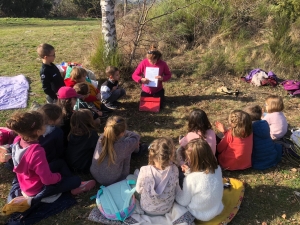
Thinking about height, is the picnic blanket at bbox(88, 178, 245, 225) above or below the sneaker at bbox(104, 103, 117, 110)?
below

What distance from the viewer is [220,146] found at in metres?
4.08

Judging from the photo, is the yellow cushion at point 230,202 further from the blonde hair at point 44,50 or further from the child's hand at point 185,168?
the blonde hair at point 44,50

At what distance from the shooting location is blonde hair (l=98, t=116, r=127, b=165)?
11.3 feet

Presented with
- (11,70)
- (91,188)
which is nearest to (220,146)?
(91,188)

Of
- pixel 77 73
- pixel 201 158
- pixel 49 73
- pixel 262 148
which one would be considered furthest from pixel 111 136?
pixel 49 73

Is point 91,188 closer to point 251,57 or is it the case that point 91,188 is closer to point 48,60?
point 48,60

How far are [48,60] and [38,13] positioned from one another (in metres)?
22.8

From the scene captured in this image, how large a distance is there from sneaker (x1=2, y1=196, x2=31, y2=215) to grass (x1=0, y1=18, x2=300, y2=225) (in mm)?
188

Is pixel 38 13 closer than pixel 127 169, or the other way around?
pixel 127 169

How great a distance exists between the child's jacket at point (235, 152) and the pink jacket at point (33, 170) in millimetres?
2151

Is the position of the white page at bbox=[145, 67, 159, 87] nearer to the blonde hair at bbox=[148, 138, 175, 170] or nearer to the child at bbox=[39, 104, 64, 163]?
the child at bbox=[39, 104, 64, 163]

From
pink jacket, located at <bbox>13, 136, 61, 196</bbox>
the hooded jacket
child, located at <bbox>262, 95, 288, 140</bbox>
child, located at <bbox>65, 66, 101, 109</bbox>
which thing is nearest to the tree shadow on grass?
the hooded jacket

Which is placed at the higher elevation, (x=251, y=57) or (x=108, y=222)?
(x=251, y=57)

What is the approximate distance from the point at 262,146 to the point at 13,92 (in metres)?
5.03
